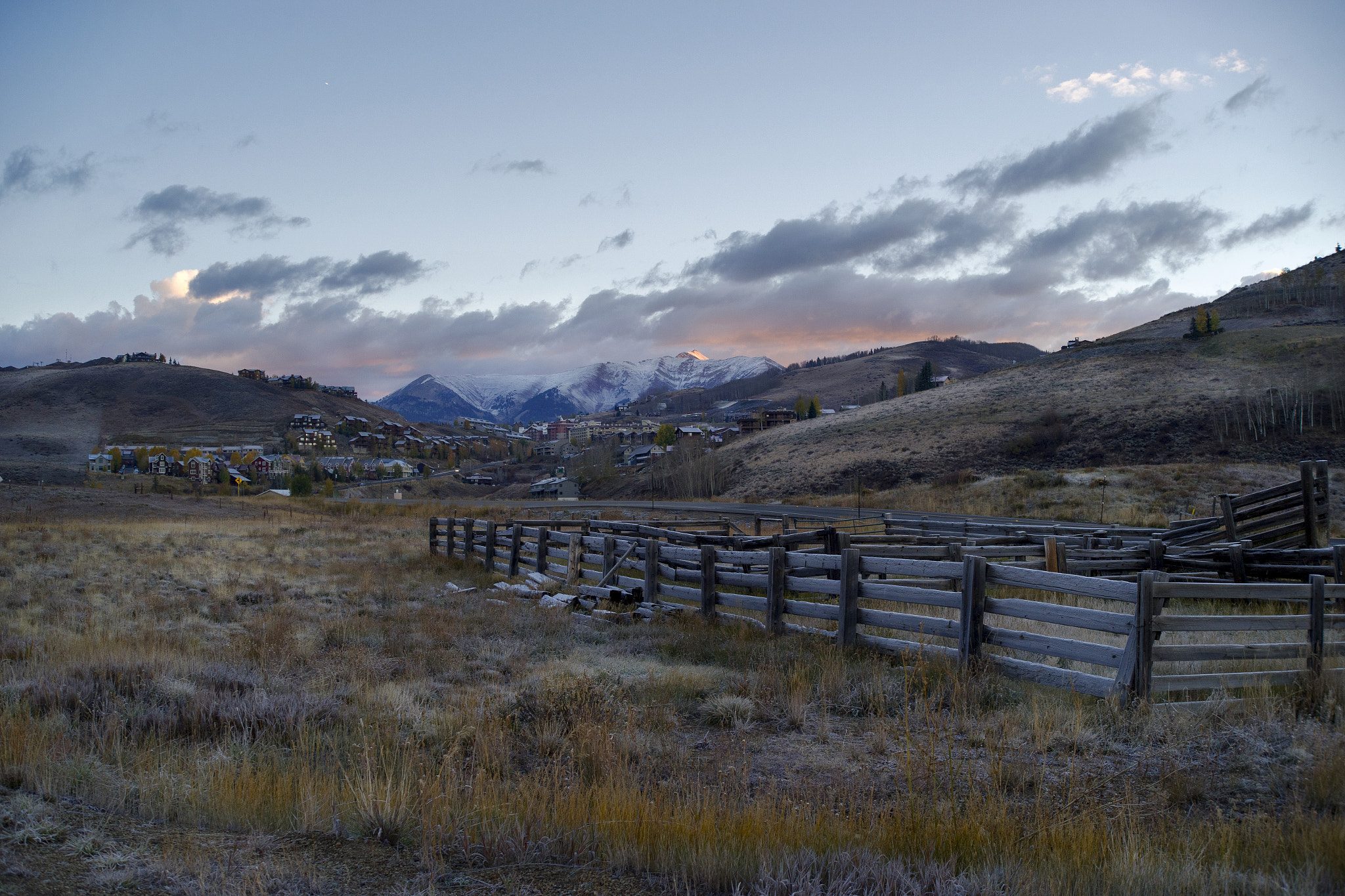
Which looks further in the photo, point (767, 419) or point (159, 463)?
point (767, 419)

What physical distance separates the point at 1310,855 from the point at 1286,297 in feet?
538

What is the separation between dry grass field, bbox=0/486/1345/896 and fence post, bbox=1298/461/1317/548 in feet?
31.8

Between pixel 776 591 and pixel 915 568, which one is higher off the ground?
pixel 915 568

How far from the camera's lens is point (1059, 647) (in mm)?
6898

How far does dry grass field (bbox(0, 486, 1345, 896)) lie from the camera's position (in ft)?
12.0

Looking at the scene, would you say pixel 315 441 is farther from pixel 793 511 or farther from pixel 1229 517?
pixel 1229 517

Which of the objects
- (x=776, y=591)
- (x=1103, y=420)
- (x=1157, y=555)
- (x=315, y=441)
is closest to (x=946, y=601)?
(x=776, y=591)

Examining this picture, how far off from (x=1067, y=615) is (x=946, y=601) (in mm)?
1317

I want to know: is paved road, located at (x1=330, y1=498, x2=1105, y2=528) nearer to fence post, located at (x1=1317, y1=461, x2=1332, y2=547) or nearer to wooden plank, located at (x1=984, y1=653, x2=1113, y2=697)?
fence post, located at (x1=1317, y1=461, x2=1332, y2=547)

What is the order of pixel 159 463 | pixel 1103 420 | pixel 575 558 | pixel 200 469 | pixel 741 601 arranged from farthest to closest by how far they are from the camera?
1. pixel 159 463
2. pixel 200 469
3. pixel 1103 420
4. pixel 575 558
5. pixel 741 601

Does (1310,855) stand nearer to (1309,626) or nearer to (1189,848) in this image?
(1189,848)

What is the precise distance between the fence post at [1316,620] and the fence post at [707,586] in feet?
22.8

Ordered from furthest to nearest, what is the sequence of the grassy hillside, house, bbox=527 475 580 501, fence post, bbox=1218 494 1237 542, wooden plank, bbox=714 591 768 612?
the grassy hillside
house, bbox=527 475 580 501
fence post, bbox=1218 494 1237 542
wooden plank, bbox=714 591 768 612

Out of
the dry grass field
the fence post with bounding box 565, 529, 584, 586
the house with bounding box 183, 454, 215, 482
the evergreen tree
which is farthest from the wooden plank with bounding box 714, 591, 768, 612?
the evergreen tree
